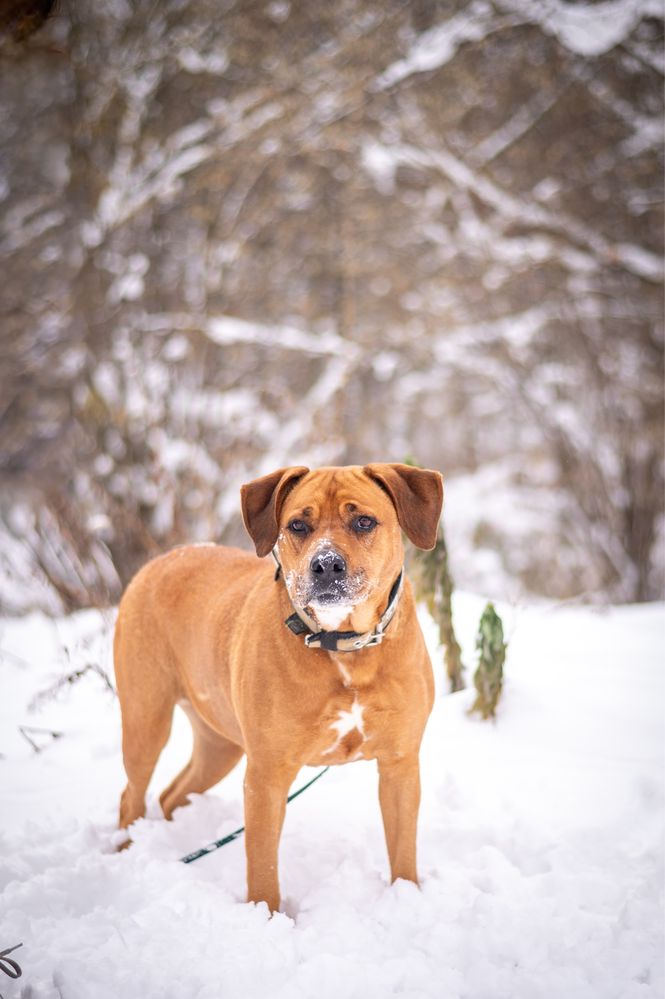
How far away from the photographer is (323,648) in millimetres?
2232

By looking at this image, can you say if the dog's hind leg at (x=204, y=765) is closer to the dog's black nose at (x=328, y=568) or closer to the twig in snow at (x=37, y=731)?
the twig in snow at (x=37, y=731)

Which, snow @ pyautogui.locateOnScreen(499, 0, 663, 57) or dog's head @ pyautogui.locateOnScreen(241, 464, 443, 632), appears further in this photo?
snow @ pyautogui.locateOnScreen(499, 0, 663, 57)

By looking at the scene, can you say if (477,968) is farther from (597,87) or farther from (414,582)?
(597,87)

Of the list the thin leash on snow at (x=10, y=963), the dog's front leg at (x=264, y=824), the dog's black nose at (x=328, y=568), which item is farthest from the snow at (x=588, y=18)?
the thin leash on snow at (x=10, y=963)

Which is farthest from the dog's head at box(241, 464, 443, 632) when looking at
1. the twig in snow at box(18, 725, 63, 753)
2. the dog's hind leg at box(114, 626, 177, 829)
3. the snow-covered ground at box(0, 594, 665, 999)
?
the twig in snow at box(18, 725, 63, 753)

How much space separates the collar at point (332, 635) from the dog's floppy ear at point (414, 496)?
0.31 metres

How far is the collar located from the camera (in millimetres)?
2197

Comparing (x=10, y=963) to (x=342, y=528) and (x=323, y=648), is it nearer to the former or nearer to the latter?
(x=323, y=648)

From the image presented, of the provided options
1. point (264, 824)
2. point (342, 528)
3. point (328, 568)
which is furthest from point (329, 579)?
point (264, 824)

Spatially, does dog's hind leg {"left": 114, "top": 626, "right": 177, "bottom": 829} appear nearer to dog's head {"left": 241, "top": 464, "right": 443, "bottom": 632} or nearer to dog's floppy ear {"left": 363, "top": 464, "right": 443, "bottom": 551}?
dog's head {"left": 241, "top": 464, "right": 443, "bottom": 632}

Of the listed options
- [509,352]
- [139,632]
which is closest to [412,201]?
[509,352]

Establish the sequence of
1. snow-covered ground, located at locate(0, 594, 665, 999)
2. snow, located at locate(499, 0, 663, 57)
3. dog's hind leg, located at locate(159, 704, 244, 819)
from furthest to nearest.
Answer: snow, located at locate(499, 0, 663, 57) < dog's hind leg, located at locate(159, 704, 244, 819) < snow-covered ground, located at locate(0, 594, 665, 999)

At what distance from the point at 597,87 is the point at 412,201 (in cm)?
356

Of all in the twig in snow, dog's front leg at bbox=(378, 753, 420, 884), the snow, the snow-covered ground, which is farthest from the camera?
the snow
